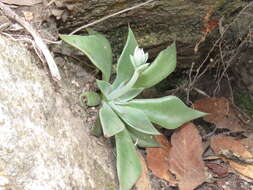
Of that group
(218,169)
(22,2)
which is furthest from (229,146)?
(22,2)

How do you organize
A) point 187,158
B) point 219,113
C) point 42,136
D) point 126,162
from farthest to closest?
point 219,113 → point 187,158 → point 126,162 → point 42,136

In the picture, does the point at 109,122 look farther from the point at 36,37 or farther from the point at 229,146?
the point at 229,146

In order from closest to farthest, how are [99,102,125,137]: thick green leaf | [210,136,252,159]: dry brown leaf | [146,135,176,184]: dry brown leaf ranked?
1. [99,102,125,137]: thick green leaf
2. [146,135,176,184]: dry brown leaf
3. [210,136,252,159]: dry brown leaf

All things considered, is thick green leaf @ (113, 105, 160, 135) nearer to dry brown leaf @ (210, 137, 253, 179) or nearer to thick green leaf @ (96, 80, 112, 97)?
thick green leaf @ (96, 80, 112, 97)

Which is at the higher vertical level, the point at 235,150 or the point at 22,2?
the point at 22,2

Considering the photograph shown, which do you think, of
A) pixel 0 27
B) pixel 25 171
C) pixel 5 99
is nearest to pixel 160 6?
pixel 0 27

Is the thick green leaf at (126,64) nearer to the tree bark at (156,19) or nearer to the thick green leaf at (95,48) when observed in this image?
the thick green leaf at (95,48)

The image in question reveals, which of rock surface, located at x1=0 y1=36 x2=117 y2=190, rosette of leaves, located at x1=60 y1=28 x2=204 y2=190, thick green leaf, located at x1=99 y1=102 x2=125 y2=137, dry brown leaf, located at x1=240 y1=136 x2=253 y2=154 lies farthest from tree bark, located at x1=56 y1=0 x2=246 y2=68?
dry brown leaf, located at x1=240 y1=136 x2=253 y2=154
